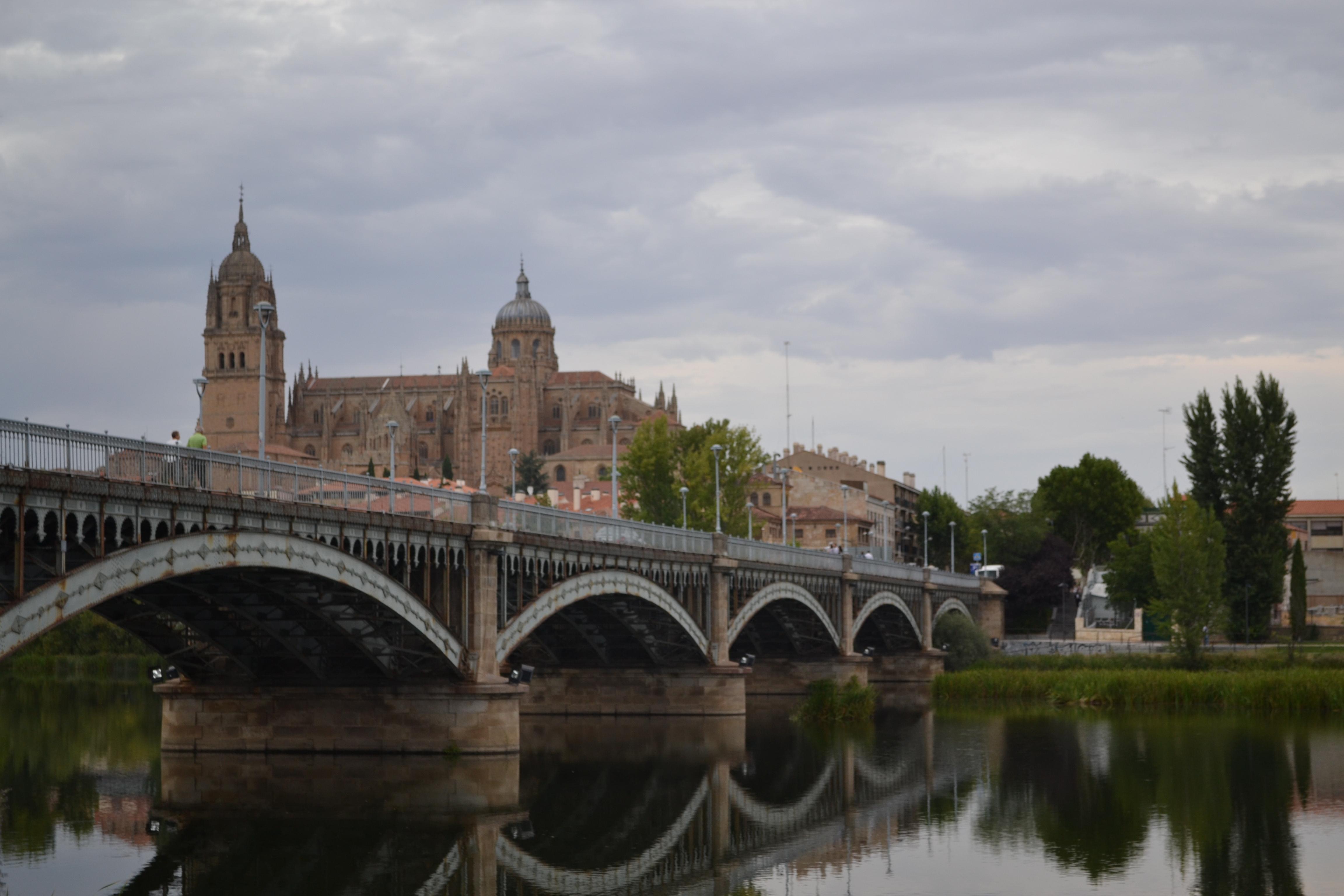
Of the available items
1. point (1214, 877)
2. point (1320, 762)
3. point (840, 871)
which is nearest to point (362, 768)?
point (840, 871)

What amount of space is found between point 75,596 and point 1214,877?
18.5 meters

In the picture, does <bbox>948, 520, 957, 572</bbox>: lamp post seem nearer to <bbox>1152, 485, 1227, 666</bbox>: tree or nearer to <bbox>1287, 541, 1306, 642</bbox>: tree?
<bbox>1287, 541, 1306, 642</bbox>: tree

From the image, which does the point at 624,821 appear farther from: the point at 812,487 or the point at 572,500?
the point at 572,500

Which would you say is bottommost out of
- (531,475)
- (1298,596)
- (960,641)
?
(960,641)

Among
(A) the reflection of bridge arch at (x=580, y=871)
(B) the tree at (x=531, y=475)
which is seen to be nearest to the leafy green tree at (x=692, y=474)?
(A) the reflection of bridge arch at (x=580, y=871)

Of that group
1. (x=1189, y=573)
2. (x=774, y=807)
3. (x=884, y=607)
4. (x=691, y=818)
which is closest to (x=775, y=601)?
(x=884, y=607)

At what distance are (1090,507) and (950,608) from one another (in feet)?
127

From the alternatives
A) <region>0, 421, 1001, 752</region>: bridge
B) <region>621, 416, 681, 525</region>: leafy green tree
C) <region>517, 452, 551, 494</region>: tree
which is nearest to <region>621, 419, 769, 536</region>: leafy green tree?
<region>621, 416, 681, 525</region>: leafy green tree

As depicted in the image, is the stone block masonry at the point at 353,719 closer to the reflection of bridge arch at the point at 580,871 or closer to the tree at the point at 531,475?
the reflection of bridge arch at the point at 580,871

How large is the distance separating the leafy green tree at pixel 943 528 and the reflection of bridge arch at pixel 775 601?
63.6 meters

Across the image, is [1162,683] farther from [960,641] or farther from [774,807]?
[774,807]

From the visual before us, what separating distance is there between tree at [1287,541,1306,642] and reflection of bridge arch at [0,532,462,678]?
2096 inches

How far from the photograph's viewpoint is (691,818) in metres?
35.9

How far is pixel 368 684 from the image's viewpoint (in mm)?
41688
